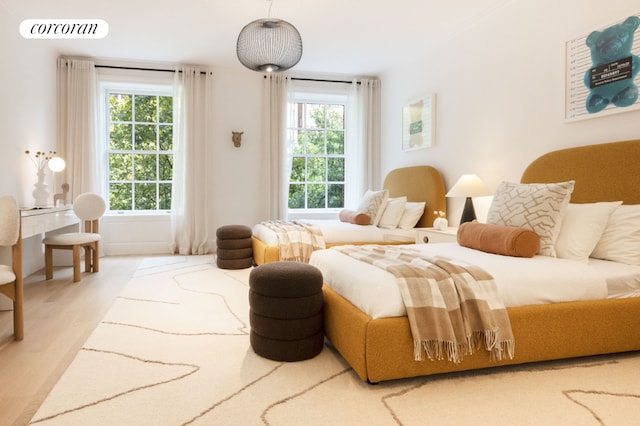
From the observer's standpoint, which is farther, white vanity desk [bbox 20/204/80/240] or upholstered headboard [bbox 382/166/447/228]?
upholstered headboard [bbox 382/166/447/228]

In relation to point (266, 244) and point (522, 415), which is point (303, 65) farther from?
point (522, 415)

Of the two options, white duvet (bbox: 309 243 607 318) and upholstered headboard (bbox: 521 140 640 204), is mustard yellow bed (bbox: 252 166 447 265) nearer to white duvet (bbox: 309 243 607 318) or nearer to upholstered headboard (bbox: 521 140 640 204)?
upholstered headboard (bbox: 521 140 640 204)

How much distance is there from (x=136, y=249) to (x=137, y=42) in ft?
9.15

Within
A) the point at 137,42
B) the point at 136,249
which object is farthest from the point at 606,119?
the point at 136,249

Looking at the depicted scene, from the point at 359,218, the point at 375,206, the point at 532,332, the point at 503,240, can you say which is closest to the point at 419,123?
the point at 375,206

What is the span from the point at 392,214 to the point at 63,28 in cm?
423

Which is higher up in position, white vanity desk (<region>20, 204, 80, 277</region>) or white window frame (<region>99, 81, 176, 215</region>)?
white window frame (<region>99, 81, 176, 215</region>)

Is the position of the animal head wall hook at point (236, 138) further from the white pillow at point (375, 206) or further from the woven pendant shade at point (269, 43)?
the woven pendant shade at point (269, 43)

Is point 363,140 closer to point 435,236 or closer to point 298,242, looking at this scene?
point 298,242

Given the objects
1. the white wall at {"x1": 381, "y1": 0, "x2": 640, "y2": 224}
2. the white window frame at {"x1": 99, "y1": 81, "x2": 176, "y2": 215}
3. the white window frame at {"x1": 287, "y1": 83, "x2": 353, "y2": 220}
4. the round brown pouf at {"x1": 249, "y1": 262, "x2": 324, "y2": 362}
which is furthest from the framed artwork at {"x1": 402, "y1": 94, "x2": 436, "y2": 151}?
the round brown pouf at {"x1": 249, "y1": 262, "x2": 324, "y2": 362}

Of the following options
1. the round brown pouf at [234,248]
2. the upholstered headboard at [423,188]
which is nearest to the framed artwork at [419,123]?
the upholstered headboard at [423,188]

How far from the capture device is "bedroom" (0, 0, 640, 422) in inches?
138

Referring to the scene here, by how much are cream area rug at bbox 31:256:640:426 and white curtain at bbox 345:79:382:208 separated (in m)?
4.39

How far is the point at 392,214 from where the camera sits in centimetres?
516
